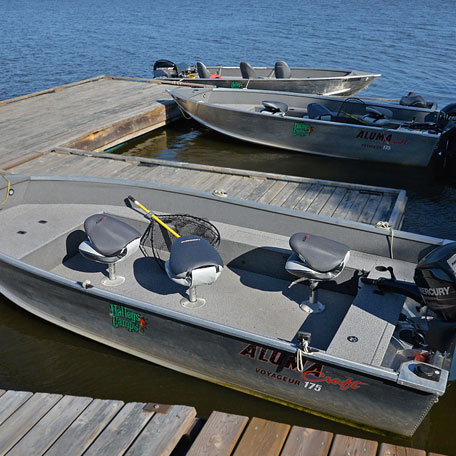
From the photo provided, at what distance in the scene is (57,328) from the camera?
5.41m

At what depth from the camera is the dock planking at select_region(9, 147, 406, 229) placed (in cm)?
684

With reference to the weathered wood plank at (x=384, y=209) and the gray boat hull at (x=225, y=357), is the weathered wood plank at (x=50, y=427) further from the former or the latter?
the weathered wood plank at (x=384, y=209)

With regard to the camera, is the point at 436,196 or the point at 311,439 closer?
the point at 311,439

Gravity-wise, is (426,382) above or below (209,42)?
above

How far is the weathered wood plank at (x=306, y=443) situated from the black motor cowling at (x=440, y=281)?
1.39 meters

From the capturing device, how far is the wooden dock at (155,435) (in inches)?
113

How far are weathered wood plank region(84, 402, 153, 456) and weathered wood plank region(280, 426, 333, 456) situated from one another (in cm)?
88

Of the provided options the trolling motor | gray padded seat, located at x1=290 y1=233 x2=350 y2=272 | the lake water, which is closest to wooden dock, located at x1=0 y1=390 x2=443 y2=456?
the trolling motor

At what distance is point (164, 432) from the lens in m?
2.98

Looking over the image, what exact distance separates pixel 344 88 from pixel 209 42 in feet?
51.9

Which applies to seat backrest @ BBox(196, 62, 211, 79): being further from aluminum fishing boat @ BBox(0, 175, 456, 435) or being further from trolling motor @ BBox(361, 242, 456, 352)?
trolling motor @ BBox(361, 242, 456, 352)

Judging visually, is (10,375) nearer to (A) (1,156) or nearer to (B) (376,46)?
(A) (1,156)

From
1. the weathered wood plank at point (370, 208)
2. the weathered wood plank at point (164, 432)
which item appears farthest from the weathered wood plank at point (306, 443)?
the weathered wood plank at point (370, 208)

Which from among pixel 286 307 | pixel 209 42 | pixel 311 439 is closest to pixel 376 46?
pixel 209 42
